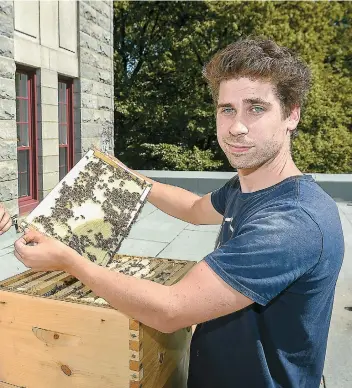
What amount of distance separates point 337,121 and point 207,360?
85.8ft

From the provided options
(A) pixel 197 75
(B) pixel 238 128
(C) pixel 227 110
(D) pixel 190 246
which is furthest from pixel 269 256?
(A) pixel 197 75

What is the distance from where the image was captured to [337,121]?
26109 mm

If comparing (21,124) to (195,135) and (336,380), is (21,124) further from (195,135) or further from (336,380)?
(195,135)

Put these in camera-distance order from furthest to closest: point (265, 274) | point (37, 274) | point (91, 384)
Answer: point (37, 274) → point (91, 384) → point (265, 274)

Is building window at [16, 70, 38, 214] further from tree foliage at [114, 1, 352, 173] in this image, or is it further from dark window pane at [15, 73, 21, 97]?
tree foliage at [114, 1, 352, 173]

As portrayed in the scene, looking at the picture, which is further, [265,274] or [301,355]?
[301,355]

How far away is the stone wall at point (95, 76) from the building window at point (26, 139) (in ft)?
5.31

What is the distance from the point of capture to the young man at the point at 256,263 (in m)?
1.77

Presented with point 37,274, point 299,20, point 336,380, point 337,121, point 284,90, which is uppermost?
point 299,20

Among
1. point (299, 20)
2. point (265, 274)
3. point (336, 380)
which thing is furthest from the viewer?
point (299, 20)

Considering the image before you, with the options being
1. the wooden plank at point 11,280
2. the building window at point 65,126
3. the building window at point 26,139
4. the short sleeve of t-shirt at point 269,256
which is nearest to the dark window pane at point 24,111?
the building window at point 26,139

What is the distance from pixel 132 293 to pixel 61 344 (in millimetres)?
611

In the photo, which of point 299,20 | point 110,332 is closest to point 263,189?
point 110,332

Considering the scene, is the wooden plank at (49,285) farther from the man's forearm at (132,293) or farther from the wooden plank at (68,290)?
the man's forearm at (132,293)
